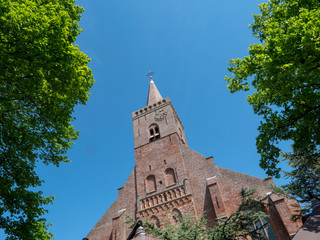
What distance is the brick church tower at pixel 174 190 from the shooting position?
15.7 m

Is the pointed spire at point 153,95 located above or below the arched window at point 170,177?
above

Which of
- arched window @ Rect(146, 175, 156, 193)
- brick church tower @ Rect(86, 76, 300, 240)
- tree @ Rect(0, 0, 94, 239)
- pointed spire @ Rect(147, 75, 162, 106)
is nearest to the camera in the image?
tree @ Rect(0, 0, 94, 239)

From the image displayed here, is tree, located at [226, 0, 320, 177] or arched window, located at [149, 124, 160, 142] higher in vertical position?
arched window, located at [149, 124, 160, 142]

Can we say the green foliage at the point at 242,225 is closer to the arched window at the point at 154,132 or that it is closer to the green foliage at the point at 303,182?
the green foliage at the point at 303,182

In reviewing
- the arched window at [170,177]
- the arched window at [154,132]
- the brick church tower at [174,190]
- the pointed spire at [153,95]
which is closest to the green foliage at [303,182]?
the brick church tower at [174,190]

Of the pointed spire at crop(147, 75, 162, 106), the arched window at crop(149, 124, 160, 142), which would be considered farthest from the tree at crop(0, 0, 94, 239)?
the pointed spire at crop(147, 75, 162, 106)

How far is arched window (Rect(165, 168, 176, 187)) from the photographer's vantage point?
19.9m

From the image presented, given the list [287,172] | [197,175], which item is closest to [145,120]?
[197,175]

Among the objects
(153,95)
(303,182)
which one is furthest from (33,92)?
(153,95)

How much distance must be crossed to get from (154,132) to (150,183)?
5.95 m

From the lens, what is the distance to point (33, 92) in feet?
24.8

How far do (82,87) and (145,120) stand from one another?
17.9 m

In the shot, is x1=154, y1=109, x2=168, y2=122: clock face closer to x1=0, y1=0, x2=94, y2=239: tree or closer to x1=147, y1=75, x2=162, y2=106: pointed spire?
x1=147, y1=75, x2=162, y2=106: pointed spire

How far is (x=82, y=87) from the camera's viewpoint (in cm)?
865
